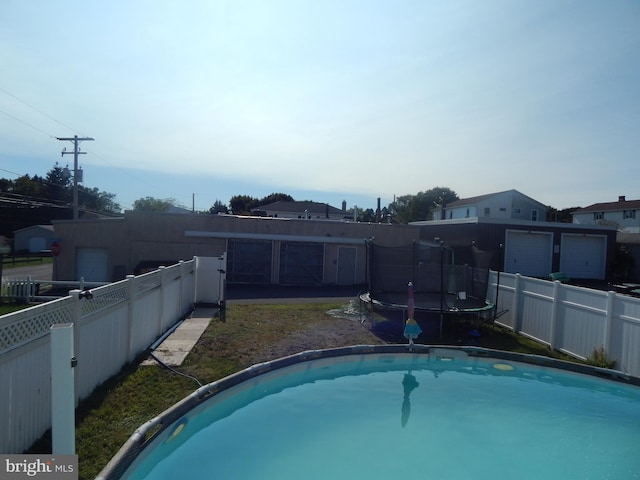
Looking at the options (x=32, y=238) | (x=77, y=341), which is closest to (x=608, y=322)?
(x=77, y=341)

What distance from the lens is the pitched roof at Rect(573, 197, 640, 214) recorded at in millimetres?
45331

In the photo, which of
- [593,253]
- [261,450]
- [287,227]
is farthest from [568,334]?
[593,253]

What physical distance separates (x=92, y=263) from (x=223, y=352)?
16.4 m

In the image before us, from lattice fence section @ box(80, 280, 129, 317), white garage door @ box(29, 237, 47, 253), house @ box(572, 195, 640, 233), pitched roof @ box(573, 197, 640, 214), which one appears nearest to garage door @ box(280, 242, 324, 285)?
lattice fence section @ box(80, 280, 129, 317)

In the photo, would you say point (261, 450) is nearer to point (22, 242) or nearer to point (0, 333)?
point (0, 333)

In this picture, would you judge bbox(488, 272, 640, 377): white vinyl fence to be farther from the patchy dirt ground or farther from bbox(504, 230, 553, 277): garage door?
bbox(504, 230, 553, 277): garage door

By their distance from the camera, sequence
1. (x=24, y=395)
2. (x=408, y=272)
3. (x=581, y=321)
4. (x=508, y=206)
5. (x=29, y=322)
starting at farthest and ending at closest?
1. (x=508, y=206)
2. (x=408, y=272)
3. (x=581, y=321)
4. (x=29, y=322)
5. (x=24, y=395)

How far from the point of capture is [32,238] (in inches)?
1934

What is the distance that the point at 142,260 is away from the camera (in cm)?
2166

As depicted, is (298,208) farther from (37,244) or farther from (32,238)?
(32,238)

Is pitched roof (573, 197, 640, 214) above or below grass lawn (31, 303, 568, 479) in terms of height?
above

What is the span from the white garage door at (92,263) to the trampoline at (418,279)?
1507 cm

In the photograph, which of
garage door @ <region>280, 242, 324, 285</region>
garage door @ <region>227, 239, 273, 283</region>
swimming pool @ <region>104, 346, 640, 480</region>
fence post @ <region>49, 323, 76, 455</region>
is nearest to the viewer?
fence post @ <region>49, 323, 76, 455</region>

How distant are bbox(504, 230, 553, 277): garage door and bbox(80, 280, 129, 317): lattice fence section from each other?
76.3ft
